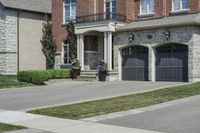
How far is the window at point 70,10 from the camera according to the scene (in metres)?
37.3

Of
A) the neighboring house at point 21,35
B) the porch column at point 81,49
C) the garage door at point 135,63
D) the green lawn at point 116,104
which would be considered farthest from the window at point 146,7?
the neighboring house at point 21,35

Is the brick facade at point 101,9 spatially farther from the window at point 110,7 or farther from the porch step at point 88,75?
the porch step at point 88,75

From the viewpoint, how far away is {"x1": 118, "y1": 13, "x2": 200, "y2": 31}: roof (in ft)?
88.4

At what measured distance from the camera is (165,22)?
93.4 feet

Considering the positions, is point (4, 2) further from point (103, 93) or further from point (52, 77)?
point (103, 93)

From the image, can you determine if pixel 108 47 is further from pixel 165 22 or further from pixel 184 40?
pixel 184 40

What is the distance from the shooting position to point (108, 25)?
31.4m

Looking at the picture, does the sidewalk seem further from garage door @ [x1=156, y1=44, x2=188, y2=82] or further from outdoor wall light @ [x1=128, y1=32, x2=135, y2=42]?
outdoor wall light @ [x1=128, y1=32, x2=135, y2=42]

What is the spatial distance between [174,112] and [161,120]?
1719 mm

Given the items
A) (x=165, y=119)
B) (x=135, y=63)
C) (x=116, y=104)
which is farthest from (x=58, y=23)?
(x=165, y=119)

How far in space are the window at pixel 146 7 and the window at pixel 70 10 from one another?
6.96m

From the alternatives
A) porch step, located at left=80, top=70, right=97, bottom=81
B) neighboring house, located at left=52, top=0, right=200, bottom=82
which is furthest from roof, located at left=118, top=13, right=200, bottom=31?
porch step, located at left=80, top=70, right=97, bottom=81

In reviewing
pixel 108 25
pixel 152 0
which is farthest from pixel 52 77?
pixel 152 0

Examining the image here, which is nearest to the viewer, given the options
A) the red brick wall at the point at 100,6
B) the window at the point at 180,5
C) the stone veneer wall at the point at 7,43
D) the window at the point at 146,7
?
the window at the point at 180,5
